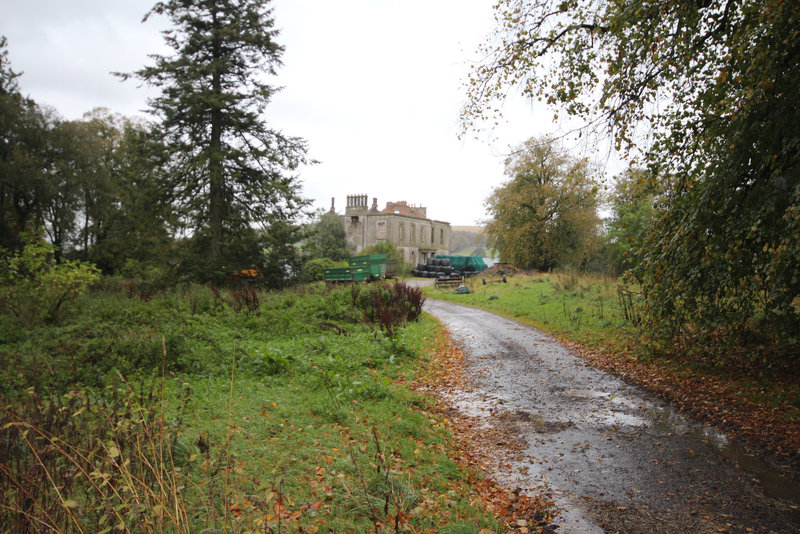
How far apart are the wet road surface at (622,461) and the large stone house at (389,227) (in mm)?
44101

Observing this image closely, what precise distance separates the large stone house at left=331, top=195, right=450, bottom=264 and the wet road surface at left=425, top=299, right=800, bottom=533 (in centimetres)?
4410

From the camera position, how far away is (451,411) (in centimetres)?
739

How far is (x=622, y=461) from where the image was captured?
17.3 ft

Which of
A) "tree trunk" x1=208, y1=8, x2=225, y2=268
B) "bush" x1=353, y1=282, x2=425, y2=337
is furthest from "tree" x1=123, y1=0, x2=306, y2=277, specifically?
"bush" x1=353, y1=282, x2=425, y2=337

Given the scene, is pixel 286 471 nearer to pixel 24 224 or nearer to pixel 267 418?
pixel 267 418

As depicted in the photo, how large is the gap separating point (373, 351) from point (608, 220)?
34263 mm

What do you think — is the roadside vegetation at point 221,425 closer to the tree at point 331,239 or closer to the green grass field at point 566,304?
the green grass field at point 566,304

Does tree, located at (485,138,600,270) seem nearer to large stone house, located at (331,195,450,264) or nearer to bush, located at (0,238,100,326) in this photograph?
large stone house, located at (331,195,450,264)

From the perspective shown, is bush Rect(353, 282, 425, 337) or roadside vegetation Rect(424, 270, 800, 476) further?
bush Rect(353, 282, 425, 337)

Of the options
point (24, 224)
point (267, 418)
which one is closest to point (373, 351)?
point (267, 418)

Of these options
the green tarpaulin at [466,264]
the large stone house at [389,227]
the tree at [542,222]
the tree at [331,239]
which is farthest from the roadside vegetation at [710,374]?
the large stone house at [389,227]

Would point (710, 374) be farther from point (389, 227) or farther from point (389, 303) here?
point (389, 227)

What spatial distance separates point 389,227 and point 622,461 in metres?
49.1

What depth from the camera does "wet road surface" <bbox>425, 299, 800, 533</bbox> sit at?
4082 millimetres
